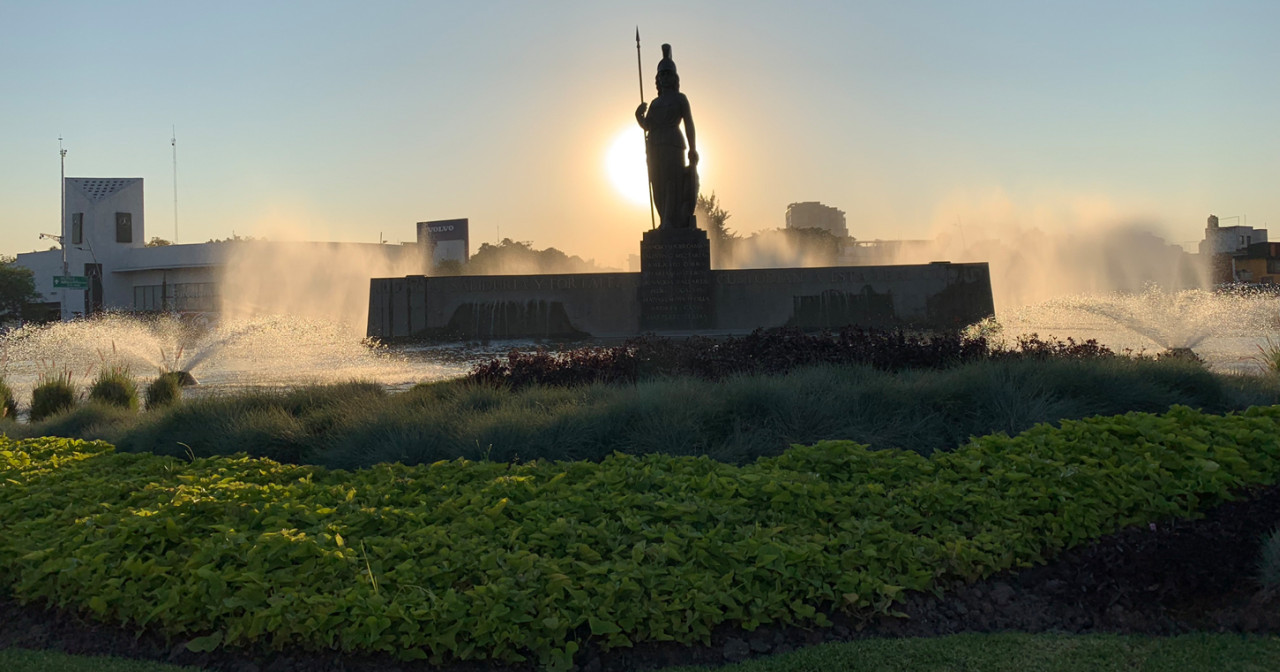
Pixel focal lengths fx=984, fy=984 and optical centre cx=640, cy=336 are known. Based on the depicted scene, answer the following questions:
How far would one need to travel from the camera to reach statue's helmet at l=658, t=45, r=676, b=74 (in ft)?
61.9

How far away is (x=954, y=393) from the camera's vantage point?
24.8 feet

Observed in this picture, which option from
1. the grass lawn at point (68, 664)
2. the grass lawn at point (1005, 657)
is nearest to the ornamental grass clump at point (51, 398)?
the grass lawn at point (68, 664)

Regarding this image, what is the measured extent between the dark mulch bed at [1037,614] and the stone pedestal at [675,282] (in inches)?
589

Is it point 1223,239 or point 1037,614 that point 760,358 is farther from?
point 1223,239

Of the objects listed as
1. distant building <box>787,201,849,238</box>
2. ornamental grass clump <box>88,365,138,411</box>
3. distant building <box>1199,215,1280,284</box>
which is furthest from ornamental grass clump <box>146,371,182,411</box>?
distant building <box>787,201,849,238</box>

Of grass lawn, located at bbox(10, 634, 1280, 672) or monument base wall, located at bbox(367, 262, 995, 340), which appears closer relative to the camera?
grass lawn, located at bbox(10, 634, 1280, 672)

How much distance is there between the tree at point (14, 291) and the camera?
6756cm

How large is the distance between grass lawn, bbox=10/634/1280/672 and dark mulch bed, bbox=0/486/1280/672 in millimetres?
120

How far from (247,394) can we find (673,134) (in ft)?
38.1

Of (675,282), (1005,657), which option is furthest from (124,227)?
(1005,657)

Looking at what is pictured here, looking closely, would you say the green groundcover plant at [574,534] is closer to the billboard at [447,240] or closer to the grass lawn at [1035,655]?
the grass lawn at [1035,655]

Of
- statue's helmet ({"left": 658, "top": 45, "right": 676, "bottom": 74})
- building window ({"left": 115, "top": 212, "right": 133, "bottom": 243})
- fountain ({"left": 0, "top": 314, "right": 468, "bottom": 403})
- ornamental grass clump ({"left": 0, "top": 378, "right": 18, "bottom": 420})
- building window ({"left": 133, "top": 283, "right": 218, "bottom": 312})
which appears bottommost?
ornamental grass clump ({"left": 0, "top": 378, "right": 18, "bottom": 420})

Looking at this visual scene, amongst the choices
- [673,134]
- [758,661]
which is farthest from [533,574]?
[673,134]

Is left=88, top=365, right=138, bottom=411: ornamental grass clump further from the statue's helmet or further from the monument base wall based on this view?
the statue's helmet
